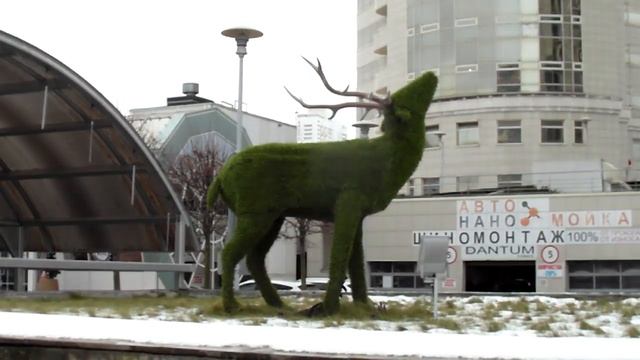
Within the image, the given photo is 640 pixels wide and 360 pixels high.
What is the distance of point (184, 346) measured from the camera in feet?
31.1

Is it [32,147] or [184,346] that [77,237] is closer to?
[32,147]

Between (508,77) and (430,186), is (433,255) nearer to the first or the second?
(430,186)

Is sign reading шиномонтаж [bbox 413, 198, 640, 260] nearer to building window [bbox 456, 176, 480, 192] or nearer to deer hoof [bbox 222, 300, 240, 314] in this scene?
building window [bbox 456, 176, 480, 192]

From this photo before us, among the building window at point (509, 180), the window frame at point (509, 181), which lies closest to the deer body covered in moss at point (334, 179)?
the window frame at point (509, 181)

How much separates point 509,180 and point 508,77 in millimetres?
6191

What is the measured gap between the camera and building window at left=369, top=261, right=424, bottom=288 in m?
46.2

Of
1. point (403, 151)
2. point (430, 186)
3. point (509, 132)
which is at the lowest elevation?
point (403, 151)

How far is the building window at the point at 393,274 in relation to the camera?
46.2 metres

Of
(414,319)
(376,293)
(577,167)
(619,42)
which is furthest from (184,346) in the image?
(619,42)

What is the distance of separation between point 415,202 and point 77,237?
23179mm

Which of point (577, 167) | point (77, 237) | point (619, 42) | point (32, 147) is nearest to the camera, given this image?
point (32, 147)

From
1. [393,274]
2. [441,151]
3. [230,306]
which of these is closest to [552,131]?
[441,151]

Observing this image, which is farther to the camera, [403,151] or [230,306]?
[230,306]

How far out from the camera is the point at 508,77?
169 feet
